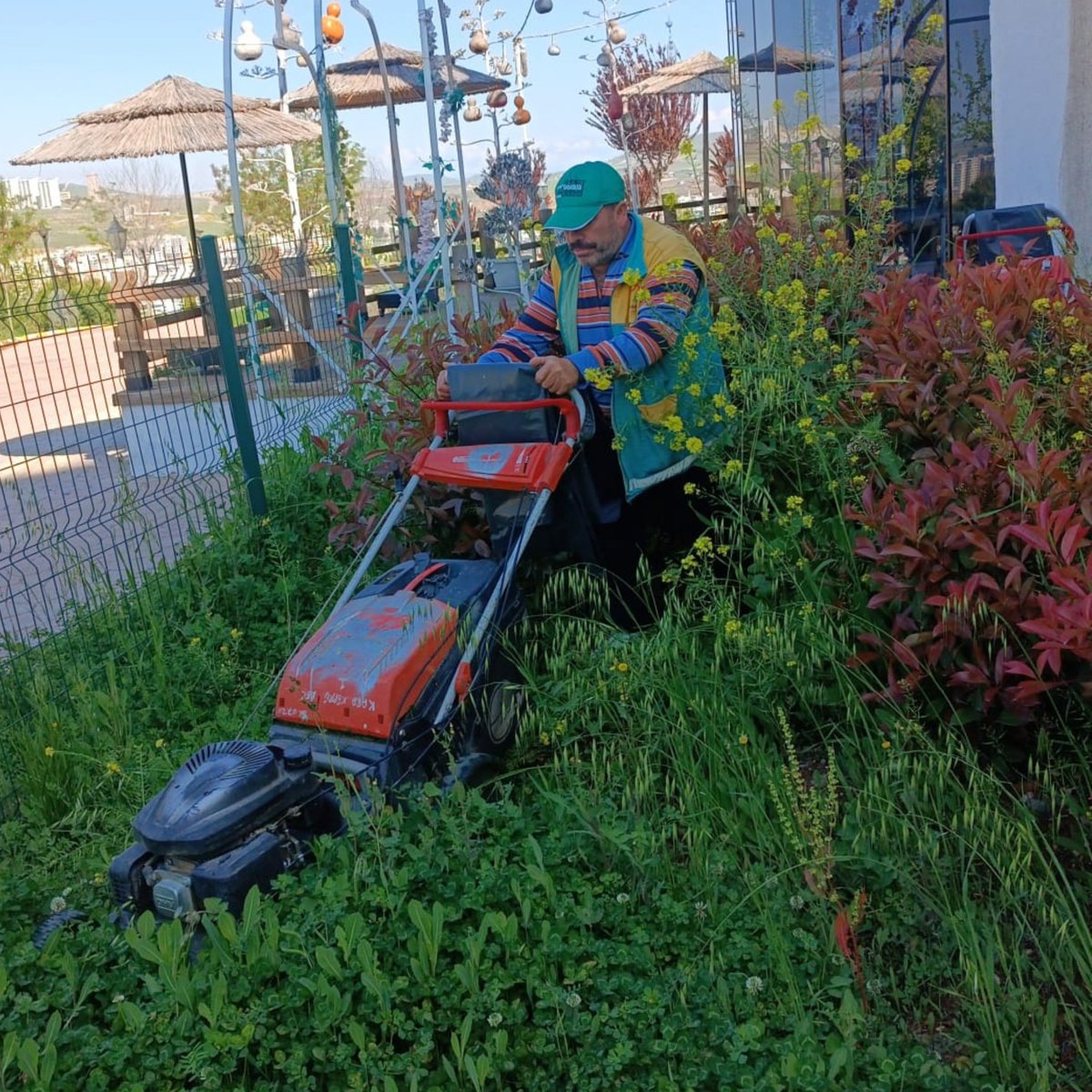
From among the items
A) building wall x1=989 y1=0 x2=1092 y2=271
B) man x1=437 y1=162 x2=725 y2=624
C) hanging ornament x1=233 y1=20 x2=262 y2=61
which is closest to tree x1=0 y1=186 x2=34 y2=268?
hanging ornament x1=233 y1=20 x2=262 y2=61

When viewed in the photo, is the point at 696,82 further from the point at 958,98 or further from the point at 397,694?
the point at 397,694

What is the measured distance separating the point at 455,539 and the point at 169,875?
2221mm

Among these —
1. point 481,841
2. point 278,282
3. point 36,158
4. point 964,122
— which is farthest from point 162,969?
point 36,158

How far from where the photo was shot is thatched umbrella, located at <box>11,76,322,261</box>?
13.7m

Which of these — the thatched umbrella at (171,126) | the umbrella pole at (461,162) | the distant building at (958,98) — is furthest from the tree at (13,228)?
the distant building at (958,98)

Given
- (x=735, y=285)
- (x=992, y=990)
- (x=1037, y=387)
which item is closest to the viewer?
(x=992, y=990)

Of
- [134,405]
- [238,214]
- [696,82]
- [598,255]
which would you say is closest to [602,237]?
[598,255]

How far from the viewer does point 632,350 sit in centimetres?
377

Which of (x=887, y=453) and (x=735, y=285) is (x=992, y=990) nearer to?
(x=887, y=453)

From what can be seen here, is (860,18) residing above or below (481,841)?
above

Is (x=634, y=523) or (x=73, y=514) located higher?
(x=634, y=523)

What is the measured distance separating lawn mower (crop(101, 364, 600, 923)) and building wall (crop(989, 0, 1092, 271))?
4.45 metres

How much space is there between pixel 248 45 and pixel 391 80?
2650mm

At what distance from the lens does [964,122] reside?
8219 millimetres
